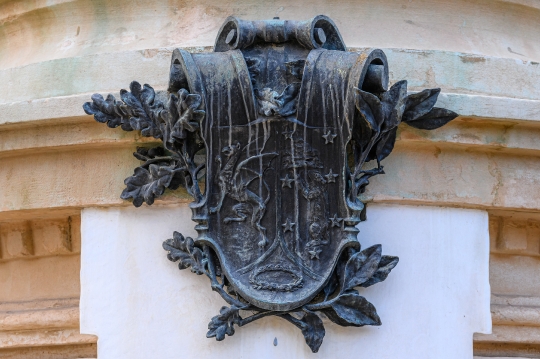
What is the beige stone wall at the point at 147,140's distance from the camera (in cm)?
406

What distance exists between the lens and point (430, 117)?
12.8 feet

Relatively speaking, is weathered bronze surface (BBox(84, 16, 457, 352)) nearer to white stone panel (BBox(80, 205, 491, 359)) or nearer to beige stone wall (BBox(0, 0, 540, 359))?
white stone panel (BBox(80, 205, 491, 359))

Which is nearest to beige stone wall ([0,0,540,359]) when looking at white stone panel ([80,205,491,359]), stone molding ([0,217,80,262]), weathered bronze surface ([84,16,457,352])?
stone molding ([0,217,80,262])

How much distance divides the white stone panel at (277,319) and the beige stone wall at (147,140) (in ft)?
0.37

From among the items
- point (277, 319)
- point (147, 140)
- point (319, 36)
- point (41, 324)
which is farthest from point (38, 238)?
point (319, 36)

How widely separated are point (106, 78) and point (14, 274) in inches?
44.9

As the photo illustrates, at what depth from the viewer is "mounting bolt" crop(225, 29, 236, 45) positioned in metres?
3.96

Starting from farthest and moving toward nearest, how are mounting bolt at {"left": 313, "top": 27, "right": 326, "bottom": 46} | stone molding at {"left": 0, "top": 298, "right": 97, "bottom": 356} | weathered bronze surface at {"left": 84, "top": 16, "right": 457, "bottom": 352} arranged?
1. stone molding at {"left": 0, "top": 298, "right": 97, "bottom": 356}
2. mounting bolt at {"left": 313, "top": 27, "right": 326, "bottom": 46}
3. weathered bronze surface at {"left": 84, "top": 16, "right": 457, "bottom": 352}

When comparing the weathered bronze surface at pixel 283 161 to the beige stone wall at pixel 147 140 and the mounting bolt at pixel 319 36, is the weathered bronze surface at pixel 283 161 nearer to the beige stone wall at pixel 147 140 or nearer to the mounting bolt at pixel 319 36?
the mounting bolt at pixel 319 36

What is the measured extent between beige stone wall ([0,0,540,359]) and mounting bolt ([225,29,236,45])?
0.19 meters

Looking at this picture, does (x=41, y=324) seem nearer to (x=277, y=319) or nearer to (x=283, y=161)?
(x=277, y=319)

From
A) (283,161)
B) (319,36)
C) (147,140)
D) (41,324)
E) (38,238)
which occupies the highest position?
(319,36)

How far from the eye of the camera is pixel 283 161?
12.6 feet

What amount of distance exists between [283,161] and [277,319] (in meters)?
0.63
